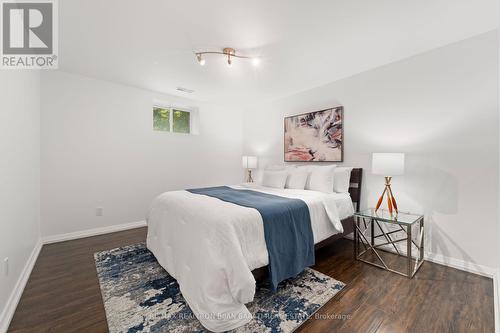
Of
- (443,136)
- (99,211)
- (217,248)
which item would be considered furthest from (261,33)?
(99,211)

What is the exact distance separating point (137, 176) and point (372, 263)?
383cm

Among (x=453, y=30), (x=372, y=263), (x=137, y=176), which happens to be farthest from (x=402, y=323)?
(x=137, y=176)

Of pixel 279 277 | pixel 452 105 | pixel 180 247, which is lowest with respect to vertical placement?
pixel 279 277

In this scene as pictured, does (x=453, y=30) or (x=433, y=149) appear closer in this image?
(x=453, y=30)

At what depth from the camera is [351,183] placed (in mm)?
3234

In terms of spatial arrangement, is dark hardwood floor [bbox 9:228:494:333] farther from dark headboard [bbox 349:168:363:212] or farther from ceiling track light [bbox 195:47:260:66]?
ceiling track light [bbox 195:47:260:66]

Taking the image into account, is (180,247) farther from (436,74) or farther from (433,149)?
(436,74)

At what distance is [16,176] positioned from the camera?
194 centimetres

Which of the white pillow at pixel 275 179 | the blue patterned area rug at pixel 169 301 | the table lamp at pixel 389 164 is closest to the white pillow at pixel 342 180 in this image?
the table lamp at pixel 389 164

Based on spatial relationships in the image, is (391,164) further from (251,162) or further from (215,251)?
(251,162)

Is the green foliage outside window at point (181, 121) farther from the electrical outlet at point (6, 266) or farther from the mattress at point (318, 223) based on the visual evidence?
the electrical outlet at point (6, 266)

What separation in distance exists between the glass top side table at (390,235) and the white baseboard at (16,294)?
3.16 meters

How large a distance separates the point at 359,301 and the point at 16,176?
3.20m

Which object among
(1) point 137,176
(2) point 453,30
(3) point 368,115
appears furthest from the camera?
(1) point 137,176
